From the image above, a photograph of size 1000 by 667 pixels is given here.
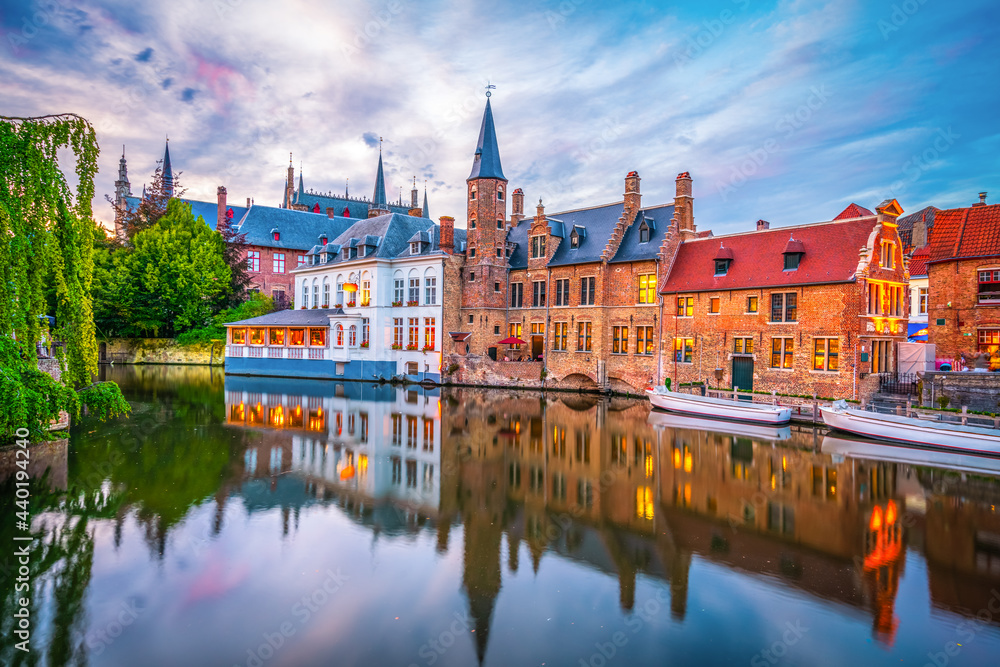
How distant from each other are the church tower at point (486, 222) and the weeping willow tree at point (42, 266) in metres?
26.8

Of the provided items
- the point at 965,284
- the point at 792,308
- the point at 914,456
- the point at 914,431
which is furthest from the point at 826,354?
the point at 914,456

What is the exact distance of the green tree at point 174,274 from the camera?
45.8 meters

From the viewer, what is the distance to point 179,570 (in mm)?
8750

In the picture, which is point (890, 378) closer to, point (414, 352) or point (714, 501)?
point (714, 501)

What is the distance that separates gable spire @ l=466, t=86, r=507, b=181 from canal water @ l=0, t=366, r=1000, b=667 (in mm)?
21871

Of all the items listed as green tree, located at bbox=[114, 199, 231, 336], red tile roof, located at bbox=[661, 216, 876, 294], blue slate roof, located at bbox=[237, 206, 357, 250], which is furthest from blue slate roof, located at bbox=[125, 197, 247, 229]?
red tile roof, located at bbox=[661, 216, 876, 294]

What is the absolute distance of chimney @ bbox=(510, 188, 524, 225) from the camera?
133 feet

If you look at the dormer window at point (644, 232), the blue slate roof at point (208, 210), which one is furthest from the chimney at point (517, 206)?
the blue slate roof at point (208, 210)

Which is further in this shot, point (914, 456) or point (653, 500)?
point (914, 456)

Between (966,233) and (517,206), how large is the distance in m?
24.6

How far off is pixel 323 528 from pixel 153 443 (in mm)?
9388

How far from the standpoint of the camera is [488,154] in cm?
3606

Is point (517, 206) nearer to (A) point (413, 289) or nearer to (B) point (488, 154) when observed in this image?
(B) point (488, 154)

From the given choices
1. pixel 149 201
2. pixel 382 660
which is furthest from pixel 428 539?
pixel 149 201
